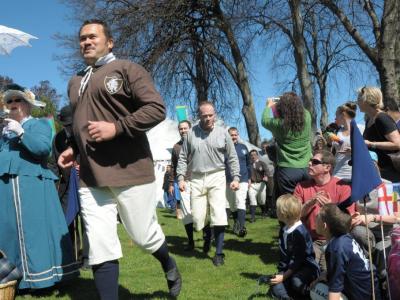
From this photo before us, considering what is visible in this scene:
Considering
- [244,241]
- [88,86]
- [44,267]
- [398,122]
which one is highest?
[88,86]

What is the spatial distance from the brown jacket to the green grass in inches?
53.3

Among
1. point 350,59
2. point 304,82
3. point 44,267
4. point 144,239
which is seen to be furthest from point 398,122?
point 350,59

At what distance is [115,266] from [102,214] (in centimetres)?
36

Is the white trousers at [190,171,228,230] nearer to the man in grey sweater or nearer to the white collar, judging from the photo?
the man in grey sweater

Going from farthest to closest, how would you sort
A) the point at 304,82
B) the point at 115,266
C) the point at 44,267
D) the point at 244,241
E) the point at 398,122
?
the point at 304,82
the point at 244,241
the point at 398,122
the point at 44,267
the point at 115,266

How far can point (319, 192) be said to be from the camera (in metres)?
4.42

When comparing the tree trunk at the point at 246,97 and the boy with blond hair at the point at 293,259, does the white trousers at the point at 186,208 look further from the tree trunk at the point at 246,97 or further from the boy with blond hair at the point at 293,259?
the tree trunk at the point at 246,97

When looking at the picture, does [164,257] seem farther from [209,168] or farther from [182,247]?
[182,247]

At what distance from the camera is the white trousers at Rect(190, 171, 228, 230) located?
566 cm

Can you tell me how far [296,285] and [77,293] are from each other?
1.98 metres

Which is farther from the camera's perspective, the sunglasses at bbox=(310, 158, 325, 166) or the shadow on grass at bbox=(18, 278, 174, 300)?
the sunglasses at bbox=(310, 158, 325, 166)

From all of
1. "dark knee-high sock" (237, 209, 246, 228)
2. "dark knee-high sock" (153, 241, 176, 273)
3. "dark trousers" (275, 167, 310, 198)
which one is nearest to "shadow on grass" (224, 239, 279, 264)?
"dark knee-high sock" (237, 209, 246, 228)

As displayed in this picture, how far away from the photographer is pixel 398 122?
4.96 m

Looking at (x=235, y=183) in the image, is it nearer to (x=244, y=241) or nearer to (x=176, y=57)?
(x=244, y=241)
